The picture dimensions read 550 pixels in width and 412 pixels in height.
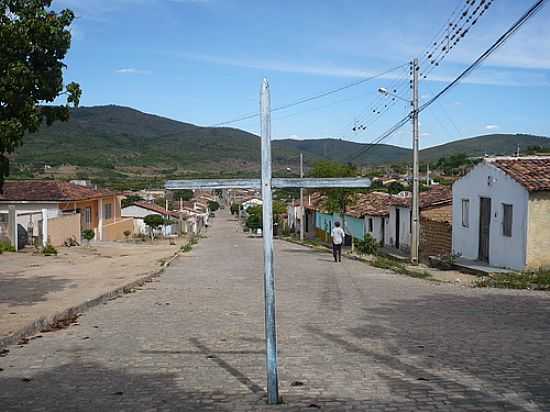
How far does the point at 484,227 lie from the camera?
22672 mm

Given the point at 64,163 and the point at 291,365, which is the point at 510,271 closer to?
the point at 291,365

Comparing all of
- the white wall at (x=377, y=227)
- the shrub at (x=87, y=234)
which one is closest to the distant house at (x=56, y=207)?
the shrub at (x=87, y=234)

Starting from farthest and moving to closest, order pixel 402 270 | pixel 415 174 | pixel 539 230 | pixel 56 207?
pixel 56 207 < pixel 415 174 < pixel 402 270 < pixel 539 230

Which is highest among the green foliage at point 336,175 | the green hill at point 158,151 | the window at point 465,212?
the green hill at point 158,151

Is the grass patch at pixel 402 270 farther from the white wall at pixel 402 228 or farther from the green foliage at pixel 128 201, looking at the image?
the green foliage at pixel 128 201

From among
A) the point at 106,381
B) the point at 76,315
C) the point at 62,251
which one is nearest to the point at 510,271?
the point at 76,315

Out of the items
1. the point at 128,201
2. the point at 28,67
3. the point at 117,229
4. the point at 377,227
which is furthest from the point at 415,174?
the point at 128,201

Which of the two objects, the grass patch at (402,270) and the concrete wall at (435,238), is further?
the concrete wall at (435,238)

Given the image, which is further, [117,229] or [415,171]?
[117,229]

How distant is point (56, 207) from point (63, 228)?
2.87 metres

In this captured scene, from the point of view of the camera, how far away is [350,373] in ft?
21.1

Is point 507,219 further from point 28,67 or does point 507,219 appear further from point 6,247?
point 6,247

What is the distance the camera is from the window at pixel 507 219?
20281mm

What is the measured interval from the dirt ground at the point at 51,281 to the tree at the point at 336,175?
1185cm
